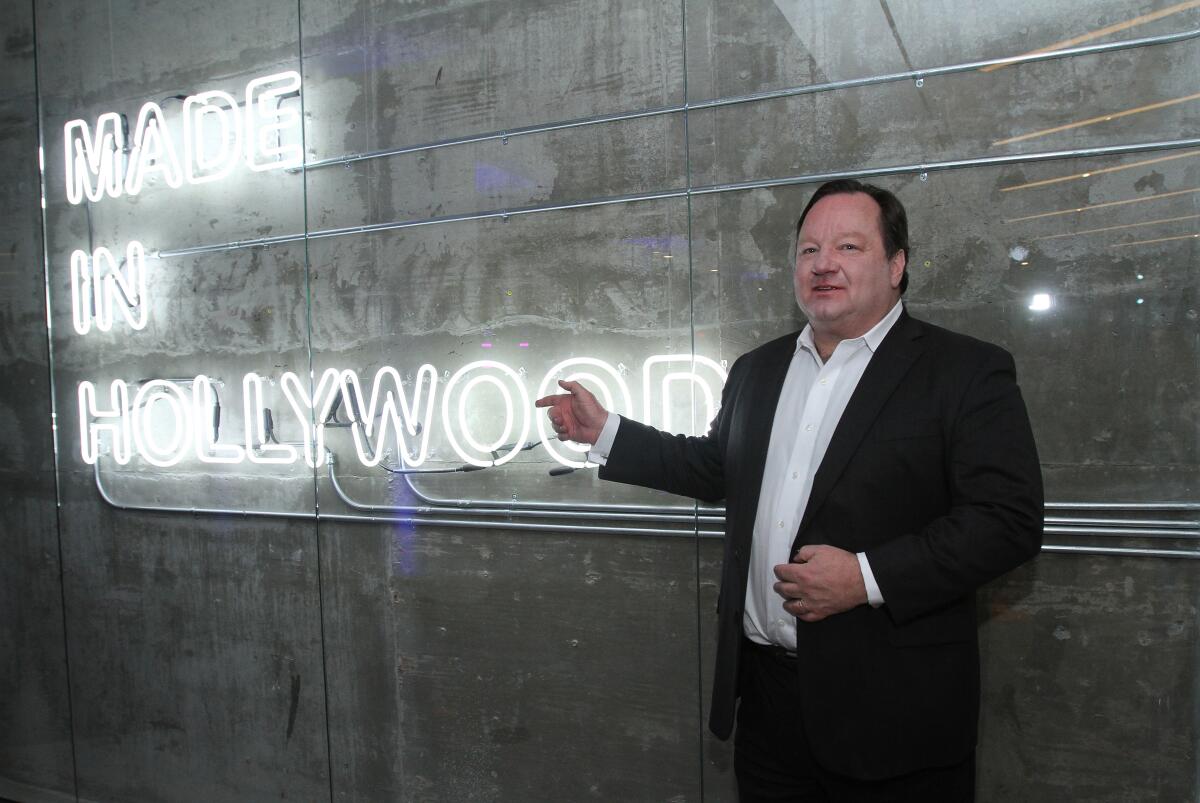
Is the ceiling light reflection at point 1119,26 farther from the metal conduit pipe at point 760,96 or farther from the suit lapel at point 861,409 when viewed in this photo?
the suit lapel at point 861,409

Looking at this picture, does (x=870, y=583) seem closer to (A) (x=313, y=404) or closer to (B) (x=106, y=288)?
(A) (x=313, y=404)

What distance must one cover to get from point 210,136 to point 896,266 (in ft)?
9.29

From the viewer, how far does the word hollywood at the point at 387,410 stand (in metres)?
2.69

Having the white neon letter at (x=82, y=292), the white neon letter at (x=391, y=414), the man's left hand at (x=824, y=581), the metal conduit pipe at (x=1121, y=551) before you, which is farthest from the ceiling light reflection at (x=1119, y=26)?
the white neon letter at (x=82, y=292)

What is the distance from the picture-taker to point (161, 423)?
3555mm

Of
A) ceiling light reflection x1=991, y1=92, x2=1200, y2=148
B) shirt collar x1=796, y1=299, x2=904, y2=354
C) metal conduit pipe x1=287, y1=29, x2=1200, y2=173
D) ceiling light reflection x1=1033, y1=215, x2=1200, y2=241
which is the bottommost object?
shirt collar x1=796, y1=299, x2=904, y2=354

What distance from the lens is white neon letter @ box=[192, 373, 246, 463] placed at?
11.2 ft

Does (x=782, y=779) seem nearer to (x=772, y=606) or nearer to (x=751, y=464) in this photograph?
(x=772, y=606)

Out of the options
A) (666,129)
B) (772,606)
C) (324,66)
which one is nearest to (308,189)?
(324,66)

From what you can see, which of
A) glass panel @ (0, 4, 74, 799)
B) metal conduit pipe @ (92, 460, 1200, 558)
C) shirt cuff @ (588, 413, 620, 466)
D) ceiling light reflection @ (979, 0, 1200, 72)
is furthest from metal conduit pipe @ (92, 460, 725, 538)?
ceiling light reflection @ (979, 0, 1200, 72)

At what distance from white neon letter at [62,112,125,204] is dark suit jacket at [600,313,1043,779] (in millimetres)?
3378

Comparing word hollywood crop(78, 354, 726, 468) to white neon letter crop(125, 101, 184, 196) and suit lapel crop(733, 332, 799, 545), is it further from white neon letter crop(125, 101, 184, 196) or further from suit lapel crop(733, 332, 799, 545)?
white neon letter crop(125, 101, 184, 196)

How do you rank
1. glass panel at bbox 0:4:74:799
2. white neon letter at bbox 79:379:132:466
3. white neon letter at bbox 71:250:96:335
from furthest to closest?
glass panel at bbox 0:4:74:799
white neon letter at bbox 71:250:96:335
white neon letter at bbox 79:379:132:466

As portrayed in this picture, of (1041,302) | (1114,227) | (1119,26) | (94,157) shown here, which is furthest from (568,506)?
(94,157)
